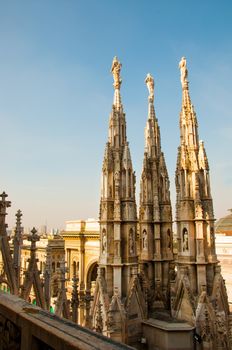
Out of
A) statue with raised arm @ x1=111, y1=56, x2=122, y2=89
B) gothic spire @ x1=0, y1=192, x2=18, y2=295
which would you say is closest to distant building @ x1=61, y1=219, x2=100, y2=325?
statue with raised arm @ x1=111, y1=56, x2=122, y2=89

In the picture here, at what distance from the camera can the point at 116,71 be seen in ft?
58.0

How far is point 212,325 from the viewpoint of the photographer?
1310 centimetres

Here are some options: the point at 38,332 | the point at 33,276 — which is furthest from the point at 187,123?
the point at 38,332

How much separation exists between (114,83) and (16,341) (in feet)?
52.6

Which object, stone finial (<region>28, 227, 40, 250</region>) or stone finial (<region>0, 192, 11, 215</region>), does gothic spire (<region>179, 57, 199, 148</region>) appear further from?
stone finial (<region>0, 192, 11, 215</region>)

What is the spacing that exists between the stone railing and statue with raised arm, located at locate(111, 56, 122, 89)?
1534 centimetres

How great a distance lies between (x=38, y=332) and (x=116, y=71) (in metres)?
16.7

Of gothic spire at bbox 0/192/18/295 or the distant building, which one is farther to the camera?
the distant building

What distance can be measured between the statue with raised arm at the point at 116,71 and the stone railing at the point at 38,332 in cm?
1534

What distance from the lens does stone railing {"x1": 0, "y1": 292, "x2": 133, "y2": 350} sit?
226 centimetres

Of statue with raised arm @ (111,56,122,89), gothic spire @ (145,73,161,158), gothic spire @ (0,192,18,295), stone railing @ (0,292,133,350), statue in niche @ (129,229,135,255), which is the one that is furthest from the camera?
gothic spire @ (145,73,161,158)

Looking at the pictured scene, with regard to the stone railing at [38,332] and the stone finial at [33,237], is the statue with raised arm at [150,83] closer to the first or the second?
the stone finial at [33,237]

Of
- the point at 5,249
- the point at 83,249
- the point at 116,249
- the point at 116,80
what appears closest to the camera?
the point at 5,249

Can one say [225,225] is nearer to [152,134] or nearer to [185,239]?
[152,134]
